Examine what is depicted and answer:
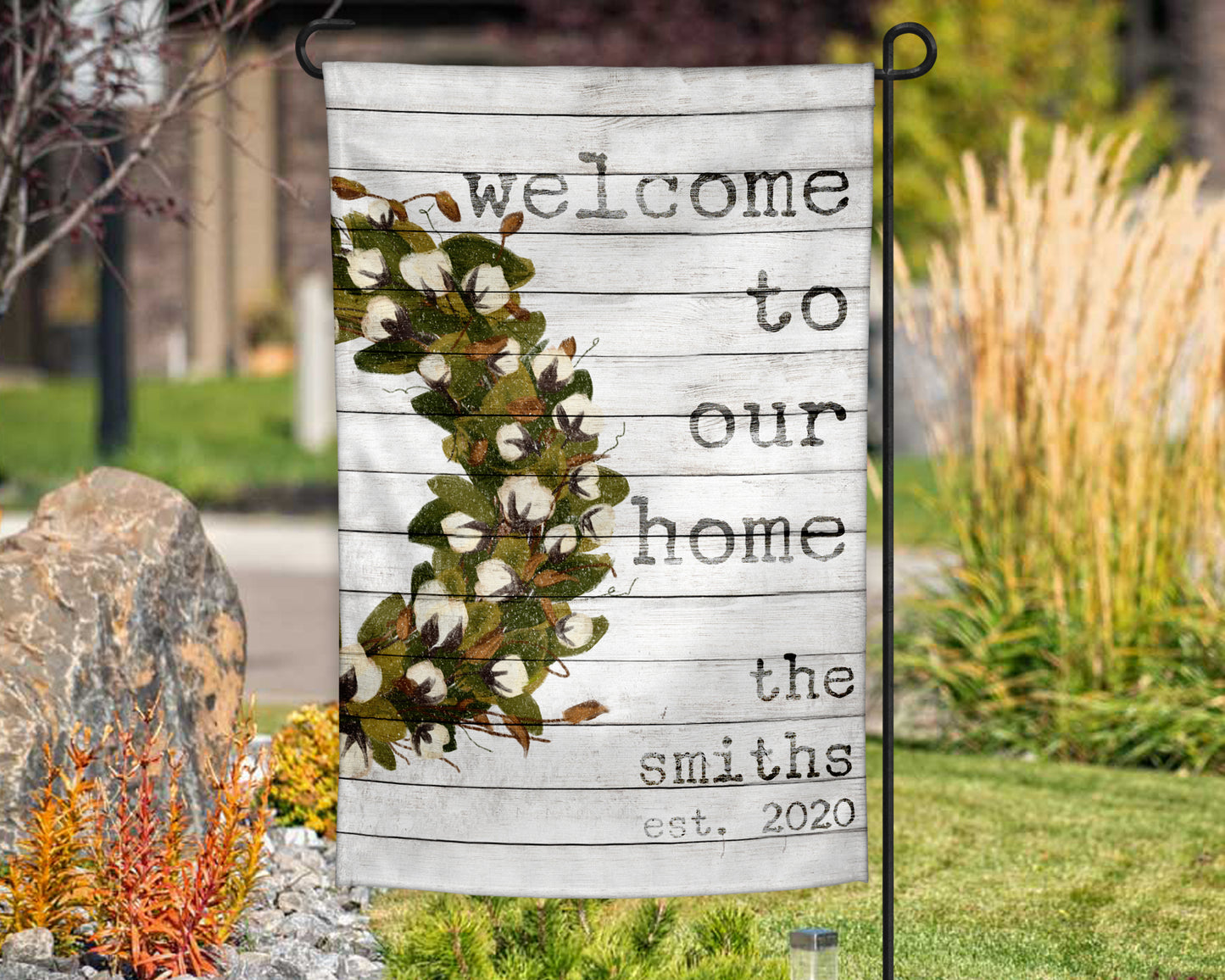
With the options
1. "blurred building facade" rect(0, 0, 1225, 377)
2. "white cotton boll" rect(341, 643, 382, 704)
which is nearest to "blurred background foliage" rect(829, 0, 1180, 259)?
"blurred building facade" rect(0, 0, 1225, 377)

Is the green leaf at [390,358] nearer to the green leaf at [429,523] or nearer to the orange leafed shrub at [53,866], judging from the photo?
the green leaf at [429,523]

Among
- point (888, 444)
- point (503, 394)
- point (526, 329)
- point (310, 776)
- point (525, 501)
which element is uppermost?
point (526, 329)

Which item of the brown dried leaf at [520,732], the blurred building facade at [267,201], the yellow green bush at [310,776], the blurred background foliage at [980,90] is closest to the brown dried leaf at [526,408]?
the brown dried leaf at [520,732]

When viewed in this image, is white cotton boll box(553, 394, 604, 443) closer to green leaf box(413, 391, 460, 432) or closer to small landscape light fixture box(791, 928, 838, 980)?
green leaf box(413, 391, 460, 432)

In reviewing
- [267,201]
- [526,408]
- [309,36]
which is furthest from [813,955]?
[267,201]

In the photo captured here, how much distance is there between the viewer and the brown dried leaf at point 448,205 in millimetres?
3328

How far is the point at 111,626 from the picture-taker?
4.14 m

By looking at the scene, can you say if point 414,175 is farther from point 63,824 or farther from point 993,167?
point 993,167

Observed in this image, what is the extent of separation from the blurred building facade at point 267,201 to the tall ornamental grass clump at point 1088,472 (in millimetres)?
15297

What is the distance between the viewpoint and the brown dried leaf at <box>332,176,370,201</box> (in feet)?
10.9

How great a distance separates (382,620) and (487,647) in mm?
207

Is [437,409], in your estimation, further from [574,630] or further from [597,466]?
[574,630]

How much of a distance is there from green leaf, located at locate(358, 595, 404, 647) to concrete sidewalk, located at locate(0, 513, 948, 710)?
2.96 m

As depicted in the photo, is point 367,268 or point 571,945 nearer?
point 367,268
